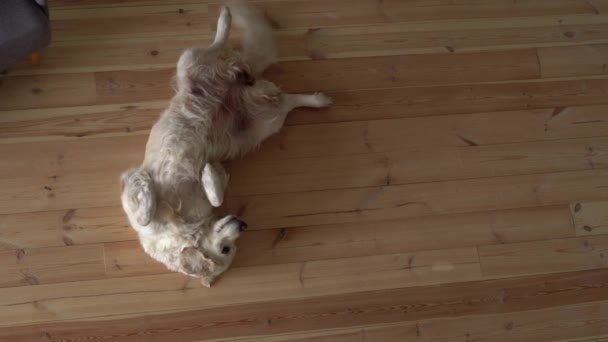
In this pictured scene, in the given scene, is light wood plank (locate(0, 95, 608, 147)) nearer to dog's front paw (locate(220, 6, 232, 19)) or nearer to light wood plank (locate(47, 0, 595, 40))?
light wood plank (locate(47, 0, 595, 40))

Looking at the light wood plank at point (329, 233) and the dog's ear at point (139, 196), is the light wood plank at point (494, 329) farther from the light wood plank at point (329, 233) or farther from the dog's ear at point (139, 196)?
the dog's ear at point (139, 196)

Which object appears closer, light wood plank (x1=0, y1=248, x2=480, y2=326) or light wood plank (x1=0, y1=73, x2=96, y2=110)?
light wood plank (x1=0, y1=248, x2=480, y2=326)

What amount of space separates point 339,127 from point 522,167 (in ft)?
2.97

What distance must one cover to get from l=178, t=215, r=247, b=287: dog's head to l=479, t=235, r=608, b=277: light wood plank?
3.85 ft

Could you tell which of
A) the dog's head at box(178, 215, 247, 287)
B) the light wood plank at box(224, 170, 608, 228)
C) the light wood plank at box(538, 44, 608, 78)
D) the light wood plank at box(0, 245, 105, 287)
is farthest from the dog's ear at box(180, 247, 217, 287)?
the light wood plank at box(538, 44, 608, 78)

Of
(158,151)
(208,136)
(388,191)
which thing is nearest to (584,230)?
(388,191)

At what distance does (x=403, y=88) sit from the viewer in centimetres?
252

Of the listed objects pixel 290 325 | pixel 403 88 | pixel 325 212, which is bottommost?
pixel 290 325

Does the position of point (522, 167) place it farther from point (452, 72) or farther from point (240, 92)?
point (240, 92)

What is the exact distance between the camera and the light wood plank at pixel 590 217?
2.47m

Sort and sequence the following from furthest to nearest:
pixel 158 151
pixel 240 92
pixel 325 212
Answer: pixel 325 212, pixel 240 92, pixel 158 151

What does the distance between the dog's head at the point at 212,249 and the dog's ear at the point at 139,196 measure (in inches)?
7.8

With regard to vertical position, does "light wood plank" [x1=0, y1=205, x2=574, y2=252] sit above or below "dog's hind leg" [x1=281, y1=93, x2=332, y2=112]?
below

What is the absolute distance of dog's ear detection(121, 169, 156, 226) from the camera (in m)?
1.88
